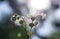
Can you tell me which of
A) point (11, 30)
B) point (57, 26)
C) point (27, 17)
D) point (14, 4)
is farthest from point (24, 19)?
point (57, 26)

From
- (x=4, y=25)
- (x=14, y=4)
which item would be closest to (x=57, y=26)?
(x=4, y=25)

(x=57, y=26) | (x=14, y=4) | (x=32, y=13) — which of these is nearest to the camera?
(x=32, y=13)

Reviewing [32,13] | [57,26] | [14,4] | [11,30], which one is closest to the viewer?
[32,13]

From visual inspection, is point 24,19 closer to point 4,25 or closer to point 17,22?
point 17,22

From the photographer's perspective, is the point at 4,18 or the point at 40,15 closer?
the point at 40,15

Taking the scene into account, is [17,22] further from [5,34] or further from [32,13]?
[5,34]

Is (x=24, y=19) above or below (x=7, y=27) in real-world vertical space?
above

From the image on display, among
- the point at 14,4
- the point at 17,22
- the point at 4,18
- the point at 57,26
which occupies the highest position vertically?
the point at 17,22

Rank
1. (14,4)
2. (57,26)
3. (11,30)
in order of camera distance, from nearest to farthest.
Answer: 1. (14,4)
2. (11,30)
3. (57,26)

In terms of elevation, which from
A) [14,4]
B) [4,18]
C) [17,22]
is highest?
[17,22]

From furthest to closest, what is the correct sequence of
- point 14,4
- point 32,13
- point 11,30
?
point 11,30, point 14,4, point 32,13
